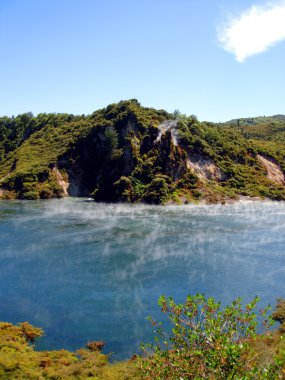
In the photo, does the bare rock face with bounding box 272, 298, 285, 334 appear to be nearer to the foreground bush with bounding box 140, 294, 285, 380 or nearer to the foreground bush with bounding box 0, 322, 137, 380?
the foreground bush with bounding box 0, 322, 137, 380

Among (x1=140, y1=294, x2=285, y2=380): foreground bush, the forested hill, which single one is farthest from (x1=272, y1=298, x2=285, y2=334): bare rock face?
the forested hill

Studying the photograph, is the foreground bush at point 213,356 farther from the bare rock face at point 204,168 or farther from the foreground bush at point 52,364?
the bare rock face at point 204,168

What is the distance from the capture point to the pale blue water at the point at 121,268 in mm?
33562

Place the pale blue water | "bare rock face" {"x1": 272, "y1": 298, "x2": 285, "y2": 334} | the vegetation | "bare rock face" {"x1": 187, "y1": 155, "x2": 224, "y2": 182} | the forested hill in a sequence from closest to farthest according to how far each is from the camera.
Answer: the vegetation
"bare rock face" {"x1": 272, "y1": 298, "x2": 285, "y2": 334}
the pale blue water
the forested hill
"bare rock face" {"x1": 187, "y1": 155, "x2": 224, "y2": 182}

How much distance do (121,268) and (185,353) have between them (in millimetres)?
35132

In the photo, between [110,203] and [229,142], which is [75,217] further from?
[229,142]

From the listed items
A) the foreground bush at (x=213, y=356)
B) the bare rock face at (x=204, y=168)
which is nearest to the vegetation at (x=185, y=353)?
the foreground bush at (x=213, y=356)

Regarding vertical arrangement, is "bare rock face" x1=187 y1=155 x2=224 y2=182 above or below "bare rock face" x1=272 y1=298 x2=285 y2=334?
above

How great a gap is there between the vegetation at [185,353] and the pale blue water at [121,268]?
2175 mm

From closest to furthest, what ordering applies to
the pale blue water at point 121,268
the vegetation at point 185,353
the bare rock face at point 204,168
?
the vegetation at point 185,353 < the pale blue water at point 121,268 < the bare rock face at point 204,168

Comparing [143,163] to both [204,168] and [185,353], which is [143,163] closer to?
[204,168]

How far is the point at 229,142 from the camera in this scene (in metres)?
158

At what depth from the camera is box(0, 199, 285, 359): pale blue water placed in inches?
1321

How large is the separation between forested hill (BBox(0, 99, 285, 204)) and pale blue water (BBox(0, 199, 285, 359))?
36699 millimetres
